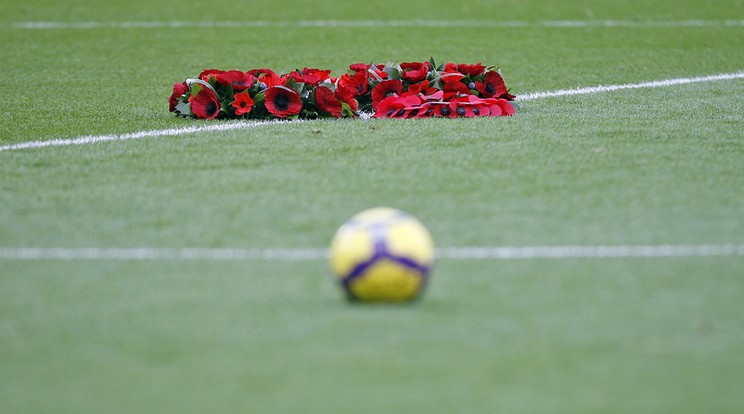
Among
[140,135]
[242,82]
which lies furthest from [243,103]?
[140,135]

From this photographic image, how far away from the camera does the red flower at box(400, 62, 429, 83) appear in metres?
9.23

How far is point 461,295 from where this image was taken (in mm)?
4621

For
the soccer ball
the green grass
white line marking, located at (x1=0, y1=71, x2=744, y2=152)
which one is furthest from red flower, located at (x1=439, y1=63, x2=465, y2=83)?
the soccer ball

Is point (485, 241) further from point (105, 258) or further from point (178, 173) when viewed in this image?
point (178, 173)

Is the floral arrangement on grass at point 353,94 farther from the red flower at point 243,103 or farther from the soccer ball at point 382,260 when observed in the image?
the soccer ball at point 382,260

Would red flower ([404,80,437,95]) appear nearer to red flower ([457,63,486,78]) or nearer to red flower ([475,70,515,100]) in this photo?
red flower ([457,63,486,78])

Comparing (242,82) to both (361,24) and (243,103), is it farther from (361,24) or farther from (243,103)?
(361,24)

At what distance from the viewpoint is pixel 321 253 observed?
5316 mm

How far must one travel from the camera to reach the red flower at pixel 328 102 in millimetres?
9148

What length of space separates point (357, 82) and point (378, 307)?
5063 millimetres

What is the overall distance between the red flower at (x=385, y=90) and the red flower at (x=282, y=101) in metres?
0.54

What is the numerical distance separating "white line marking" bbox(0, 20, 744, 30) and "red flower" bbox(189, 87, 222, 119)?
7.69 meters

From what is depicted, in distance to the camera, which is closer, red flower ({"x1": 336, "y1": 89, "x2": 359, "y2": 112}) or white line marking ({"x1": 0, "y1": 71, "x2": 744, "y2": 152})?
white line marking ({"x1": 0, "y1": 71, "x2": 744, "y2": 152})

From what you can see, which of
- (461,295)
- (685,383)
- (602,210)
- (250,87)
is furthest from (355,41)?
(685,383)
